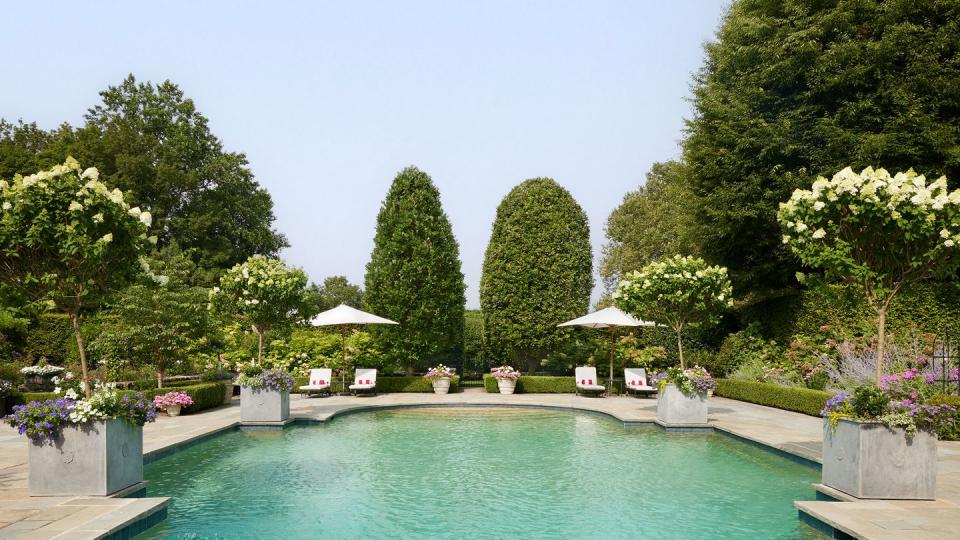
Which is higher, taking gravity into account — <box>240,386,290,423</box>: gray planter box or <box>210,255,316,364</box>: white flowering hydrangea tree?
<box>210,255,316,364</box>: white flowering hydrangea tree

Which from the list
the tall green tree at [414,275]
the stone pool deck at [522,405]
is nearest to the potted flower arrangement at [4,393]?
the stone pool deck at [522,405]

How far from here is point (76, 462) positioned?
700cm

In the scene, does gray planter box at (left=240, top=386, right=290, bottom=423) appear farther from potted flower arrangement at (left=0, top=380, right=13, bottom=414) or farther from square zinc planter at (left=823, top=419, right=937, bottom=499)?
square zinc planter at (left=823, top=419, right=937, bottom=499)

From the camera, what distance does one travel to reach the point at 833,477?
7590 millimetres

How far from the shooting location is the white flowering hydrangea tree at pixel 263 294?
46.6 ft

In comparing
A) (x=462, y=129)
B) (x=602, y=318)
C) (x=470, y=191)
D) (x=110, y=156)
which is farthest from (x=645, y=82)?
(x=110, y=156)

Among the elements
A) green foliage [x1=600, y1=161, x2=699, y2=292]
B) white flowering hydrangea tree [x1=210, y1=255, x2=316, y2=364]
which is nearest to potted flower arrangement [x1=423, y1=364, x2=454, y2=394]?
white flowering hydrangea tree [x1=210, y1=255, x2=316, y2=364]

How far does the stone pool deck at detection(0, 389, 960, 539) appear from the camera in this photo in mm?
5875

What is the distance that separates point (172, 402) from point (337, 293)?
122ft

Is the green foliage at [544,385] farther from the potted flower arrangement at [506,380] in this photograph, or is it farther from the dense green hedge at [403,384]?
the dense green hedge at [403,384]

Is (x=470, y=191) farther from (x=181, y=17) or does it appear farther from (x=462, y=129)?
(x=181, y=17)

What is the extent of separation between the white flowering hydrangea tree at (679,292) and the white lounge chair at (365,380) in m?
8.21

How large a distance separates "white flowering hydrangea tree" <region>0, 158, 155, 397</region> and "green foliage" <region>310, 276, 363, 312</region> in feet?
132

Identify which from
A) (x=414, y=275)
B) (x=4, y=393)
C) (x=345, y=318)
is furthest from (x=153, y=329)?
(x=414, y=275)
